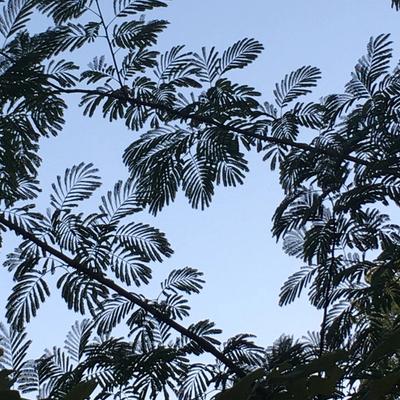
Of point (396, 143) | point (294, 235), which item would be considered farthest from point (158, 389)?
point (294, 235)

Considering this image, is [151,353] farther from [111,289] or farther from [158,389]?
[111,289]

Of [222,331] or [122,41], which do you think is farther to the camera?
[122,41]

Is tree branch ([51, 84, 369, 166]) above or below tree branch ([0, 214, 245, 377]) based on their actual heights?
above

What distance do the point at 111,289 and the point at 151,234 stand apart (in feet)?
1.01

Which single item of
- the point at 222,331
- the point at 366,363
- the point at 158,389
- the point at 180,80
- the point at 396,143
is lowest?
the point at 366,363

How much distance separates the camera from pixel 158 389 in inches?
72.9

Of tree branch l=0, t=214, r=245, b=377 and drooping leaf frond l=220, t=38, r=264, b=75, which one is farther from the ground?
drooping leaf frond l=220, t=38, r=264, b=75

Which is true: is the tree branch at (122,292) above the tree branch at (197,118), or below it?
below

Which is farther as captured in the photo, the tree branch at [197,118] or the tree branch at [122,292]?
the tree branch at [197,118]

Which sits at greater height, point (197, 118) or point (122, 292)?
point (197, 118)

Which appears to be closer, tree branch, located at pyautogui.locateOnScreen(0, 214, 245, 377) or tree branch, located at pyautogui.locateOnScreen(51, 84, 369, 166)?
tree branch, located at pyautogui.locateOnScreen(0, 214, 245, 377)

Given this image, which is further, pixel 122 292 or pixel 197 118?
pixel 197 118

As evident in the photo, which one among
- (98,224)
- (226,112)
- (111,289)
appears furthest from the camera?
(226,112)

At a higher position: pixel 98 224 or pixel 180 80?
pixel 180 80
